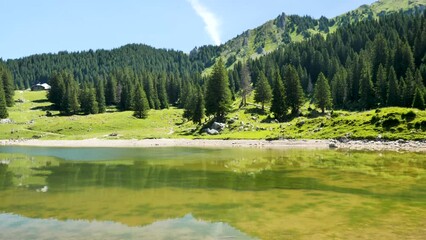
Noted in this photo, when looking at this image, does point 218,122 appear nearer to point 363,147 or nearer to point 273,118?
point 273,118

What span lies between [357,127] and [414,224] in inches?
2264

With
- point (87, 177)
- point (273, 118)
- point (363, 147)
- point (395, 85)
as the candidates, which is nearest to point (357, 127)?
point (363, 147)

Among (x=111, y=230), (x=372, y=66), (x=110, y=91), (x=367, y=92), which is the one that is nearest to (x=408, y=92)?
(x=367, y=92)

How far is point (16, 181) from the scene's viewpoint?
33.7m

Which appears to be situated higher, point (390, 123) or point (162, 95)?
point (162, 95)

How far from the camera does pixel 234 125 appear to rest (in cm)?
9694

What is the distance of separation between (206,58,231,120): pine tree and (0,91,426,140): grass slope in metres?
4.34

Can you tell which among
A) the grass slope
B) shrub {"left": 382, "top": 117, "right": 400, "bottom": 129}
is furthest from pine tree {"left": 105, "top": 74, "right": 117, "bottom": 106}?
shrub {"left": 382, "top": 117, "right": 400, "bottom": 129}

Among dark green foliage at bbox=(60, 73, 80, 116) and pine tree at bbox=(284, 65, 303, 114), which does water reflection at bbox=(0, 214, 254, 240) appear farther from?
dark green foliage at bbox=(60, 73, 80, 116)

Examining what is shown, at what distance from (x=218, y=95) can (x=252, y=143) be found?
29321mm

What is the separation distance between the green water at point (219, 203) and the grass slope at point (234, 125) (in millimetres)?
29059

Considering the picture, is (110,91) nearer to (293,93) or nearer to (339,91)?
(293,93)

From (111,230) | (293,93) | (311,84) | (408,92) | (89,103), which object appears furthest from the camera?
(311,84)

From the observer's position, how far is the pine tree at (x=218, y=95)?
10200 centimetres
